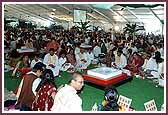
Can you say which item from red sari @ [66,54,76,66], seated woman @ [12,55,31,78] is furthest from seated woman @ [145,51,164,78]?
seated woman @ [12,55,31,78]

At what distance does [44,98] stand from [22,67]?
25.3 inches

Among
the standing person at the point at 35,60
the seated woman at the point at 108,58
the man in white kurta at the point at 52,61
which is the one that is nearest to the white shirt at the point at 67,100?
the man in white kurta at the point at 52,61

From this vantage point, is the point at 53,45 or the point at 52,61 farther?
the point at 53,45

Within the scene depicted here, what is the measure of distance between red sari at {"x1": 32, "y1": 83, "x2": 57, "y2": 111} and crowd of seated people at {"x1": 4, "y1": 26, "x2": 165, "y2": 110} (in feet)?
1.46

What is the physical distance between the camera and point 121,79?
3658mm

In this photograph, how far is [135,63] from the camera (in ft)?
12.5

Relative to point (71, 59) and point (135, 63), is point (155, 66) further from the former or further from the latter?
point (71, 59)

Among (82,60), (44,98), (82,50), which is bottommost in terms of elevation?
(44,98)

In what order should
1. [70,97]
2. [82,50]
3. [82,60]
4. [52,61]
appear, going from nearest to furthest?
[70,97] < [52,61] < [82,50] < [82,60]

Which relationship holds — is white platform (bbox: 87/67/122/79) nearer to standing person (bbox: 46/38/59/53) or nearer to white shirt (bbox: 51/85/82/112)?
standing person (bbox: 46/38/59/53)

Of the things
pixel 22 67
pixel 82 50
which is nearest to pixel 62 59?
pixel 82 50

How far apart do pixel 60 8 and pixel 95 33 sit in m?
0.44

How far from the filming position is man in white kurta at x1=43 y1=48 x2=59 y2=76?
358 centimetres

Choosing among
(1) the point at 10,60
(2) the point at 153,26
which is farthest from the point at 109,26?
(1) the point at 10,60
